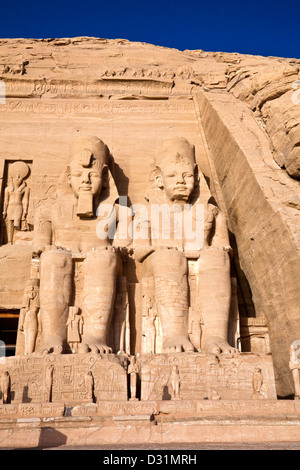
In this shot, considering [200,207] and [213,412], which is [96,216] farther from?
[213,412]

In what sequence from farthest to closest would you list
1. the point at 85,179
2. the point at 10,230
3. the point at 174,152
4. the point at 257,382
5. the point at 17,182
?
the point at 17,182, the point at 10,230, the point at 174,152, the point at 85,179, the point at 257,382

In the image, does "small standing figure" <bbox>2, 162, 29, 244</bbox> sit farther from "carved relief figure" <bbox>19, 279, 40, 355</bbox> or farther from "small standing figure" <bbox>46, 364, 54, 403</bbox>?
"small standing figure" <bbox>46, 364, 54, 403</bbox>

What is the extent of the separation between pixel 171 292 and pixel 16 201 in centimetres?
287

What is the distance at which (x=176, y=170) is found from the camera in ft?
21.5

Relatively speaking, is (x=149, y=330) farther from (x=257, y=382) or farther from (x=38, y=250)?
(x=38, y=250)

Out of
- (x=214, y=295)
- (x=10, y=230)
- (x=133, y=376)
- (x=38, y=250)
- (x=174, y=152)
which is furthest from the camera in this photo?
(x=10, y=230)

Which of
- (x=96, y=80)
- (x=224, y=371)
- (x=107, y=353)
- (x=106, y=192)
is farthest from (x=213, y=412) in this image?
(x=96, y=80)

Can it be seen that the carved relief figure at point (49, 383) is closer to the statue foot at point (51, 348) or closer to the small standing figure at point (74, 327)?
the statue foot at point (51, 348)

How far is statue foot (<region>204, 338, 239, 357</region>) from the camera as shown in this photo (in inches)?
204

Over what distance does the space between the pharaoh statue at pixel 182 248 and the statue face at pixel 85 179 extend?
24.3 inches

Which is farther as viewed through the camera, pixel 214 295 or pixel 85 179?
pixel 85 179

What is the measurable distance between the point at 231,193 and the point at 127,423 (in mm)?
3978

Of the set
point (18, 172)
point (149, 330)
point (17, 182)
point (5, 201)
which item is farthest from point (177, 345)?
point (18, 172)

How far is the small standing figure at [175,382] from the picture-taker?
185 inches
